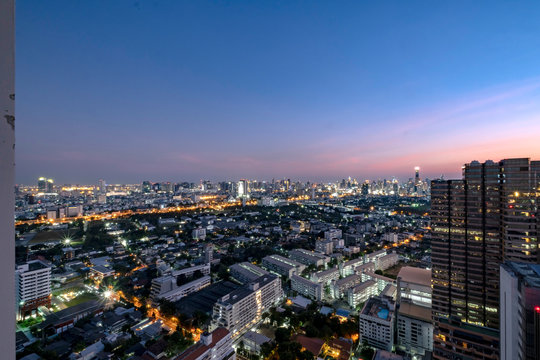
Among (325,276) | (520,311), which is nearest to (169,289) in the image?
(325,276)

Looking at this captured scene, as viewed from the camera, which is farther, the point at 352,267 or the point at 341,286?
the point at 352,267

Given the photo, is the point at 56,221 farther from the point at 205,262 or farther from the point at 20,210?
the point at 205,262

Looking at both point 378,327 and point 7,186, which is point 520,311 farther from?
point 7,186

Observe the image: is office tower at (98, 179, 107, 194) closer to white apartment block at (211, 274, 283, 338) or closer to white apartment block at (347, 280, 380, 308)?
white apartment block at (211, 274, 283, 338)

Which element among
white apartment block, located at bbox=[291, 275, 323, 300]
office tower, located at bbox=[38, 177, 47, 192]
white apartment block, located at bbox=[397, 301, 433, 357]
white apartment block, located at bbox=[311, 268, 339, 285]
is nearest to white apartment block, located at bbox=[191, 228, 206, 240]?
white apartment block, located at bbox=[291, 275, 323, 300]

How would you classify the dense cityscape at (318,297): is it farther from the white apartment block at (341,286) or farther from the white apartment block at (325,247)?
the white apartment block at (325,247)

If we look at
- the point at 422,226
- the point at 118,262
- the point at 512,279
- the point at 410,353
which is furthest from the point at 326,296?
the point at 422,226
